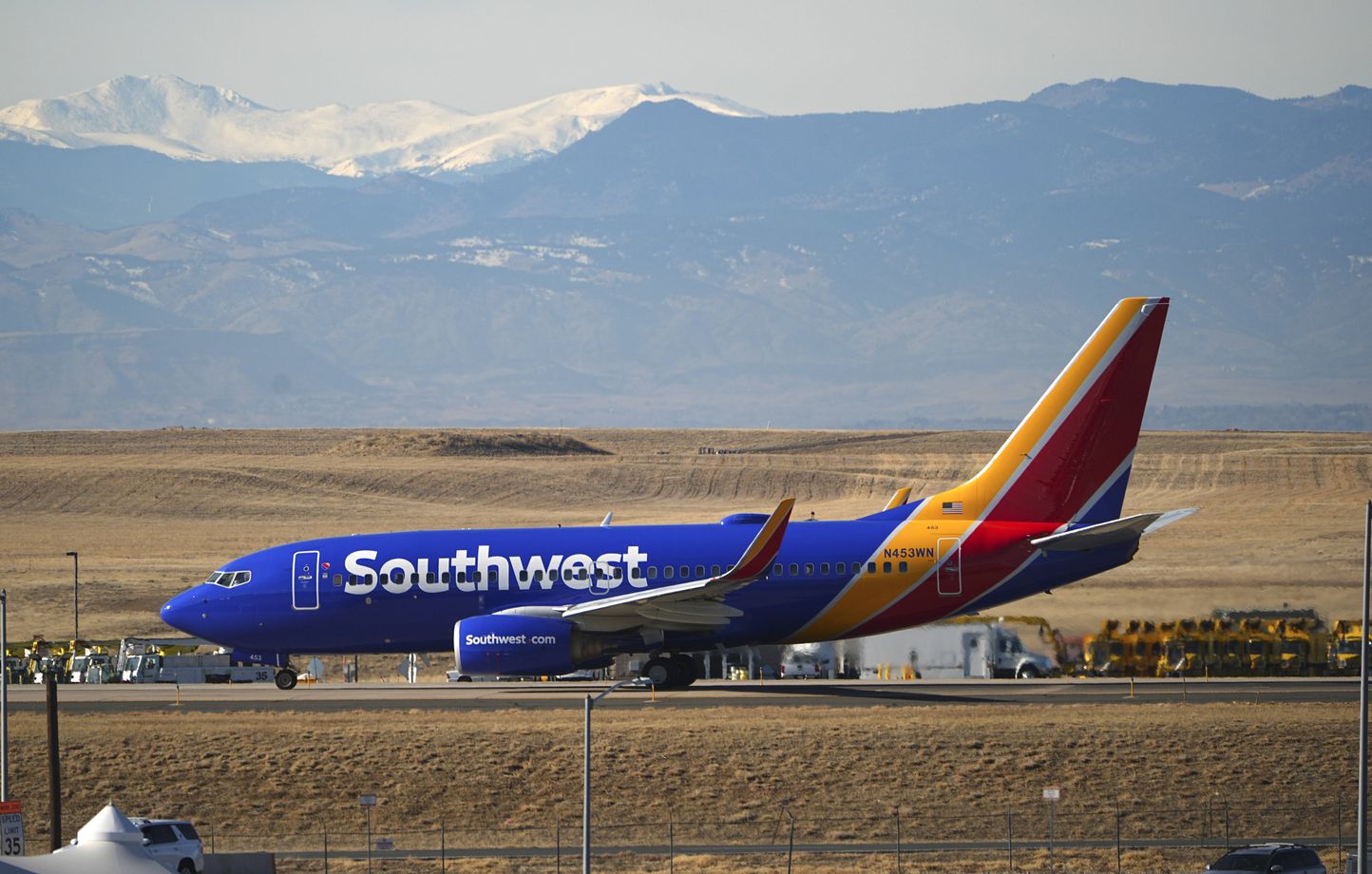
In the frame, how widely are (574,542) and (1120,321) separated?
15.2 metres

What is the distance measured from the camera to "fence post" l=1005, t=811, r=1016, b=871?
126ft

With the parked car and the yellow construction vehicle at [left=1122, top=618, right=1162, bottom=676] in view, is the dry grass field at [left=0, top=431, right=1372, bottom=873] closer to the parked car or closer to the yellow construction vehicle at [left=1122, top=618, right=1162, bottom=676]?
the yellow construction vehicle at [left=1122, top=618, right=1162, bottom=676]

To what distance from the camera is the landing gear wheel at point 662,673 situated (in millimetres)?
51312

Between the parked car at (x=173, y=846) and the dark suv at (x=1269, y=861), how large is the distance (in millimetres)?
17995

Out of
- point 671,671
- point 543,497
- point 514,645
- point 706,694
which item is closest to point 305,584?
point 514,645

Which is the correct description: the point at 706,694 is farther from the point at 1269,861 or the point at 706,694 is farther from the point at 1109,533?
the point at 1269,861

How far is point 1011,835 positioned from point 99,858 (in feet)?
64.3

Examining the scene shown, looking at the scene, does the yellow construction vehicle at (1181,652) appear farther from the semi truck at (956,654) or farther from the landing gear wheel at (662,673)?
the landing gear wheel at (662,673)

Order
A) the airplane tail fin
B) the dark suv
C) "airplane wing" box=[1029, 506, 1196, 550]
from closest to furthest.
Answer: the dark suv → "airplane wing" box=[1029, 506, 1196, 550] → the airplane tail fin

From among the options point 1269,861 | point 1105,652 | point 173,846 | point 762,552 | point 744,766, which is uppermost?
point 762,552

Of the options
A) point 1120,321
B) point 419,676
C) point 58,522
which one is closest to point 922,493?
point 58,522

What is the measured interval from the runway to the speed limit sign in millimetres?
16083

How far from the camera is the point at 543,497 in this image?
461 ft

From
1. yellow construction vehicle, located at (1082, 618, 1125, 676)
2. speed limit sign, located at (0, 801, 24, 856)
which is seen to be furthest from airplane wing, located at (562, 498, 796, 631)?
speed limit sign, located at (0, 801, 24, 856)
